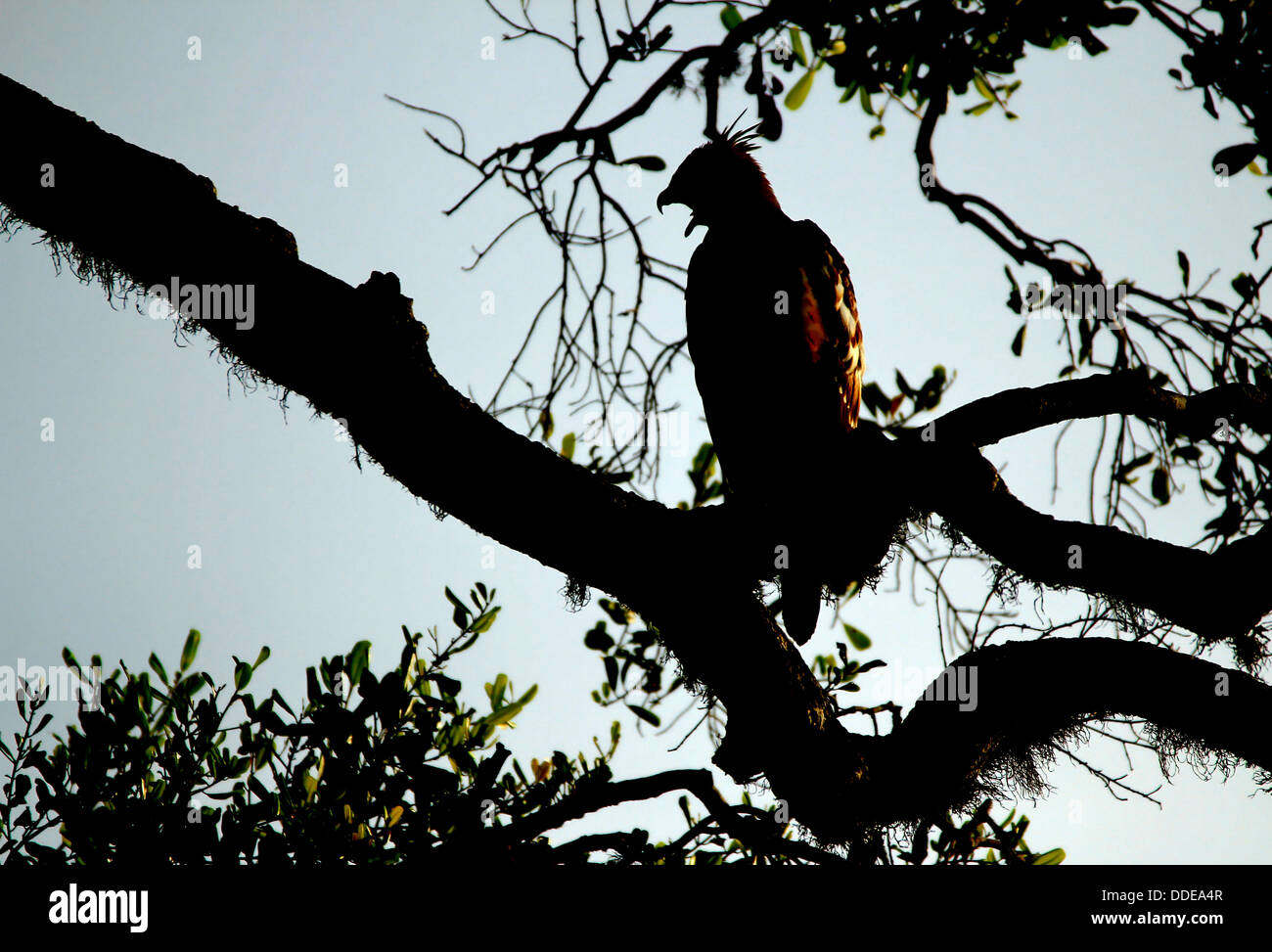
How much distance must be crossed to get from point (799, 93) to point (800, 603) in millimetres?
2317

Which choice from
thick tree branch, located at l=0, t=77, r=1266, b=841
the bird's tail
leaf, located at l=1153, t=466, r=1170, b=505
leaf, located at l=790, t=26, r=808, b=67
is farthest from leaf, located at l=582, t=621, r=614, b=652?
leaf, located at l=790, t=26, r=808, b=67

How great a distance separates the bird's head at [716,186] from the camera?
3.99 m

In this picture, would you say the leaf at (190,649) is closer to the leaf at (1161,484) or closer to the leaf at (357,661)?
the leaf at (357,661)

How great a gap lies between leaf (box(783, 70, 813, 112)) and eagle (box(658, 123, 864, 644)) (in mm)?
405

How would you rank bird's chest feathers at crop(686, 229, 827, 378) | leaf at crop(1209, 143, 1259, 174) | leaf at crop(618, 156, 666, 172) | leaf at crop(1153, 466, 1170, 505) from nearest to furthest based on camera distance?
leaf at crop(1209, 143, 1259, 174)
bird's chest feathers at crop(686, 229, 827, 378)
leaf at crop(1153, 466, 1170, 505)
leaf at crop(618, 156, 666, 172)

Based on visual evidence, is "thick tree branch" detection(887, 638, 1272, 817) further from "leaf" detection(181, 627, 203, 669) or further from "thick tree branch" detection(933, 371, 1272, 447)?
"leaf" detection(181, 627, 203, 669)

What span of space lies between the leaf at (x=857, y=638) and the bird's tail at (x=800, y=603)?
0.92 metres

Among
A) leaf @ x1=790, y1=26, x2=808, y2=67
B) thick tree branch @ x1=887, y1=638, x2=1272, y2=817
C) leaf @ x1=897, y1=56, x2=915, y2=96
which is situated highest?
leaf @ x1=790, y1=26, x2=808, y2=67

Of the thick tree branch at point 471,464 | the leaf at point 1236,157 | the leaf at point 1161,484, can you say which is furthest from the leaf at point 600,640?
the leaf at point 1236,157

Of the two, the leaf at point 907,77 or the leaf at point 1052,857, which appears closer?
the leaf at point 1052,857

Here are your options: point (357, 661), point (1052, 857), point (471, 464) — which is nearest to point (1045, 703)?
point (1052, 857)

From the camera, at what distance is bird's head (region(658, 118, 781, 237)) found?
3992mm

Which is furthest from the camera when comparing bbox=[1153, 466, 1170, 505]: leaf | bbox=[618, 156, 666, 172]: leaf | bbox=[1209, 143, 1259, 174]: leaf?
bbox=[618, 156, 666, 172]: leaf

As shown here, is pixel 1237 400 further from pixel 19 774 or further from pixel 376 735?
pixel 19 774
